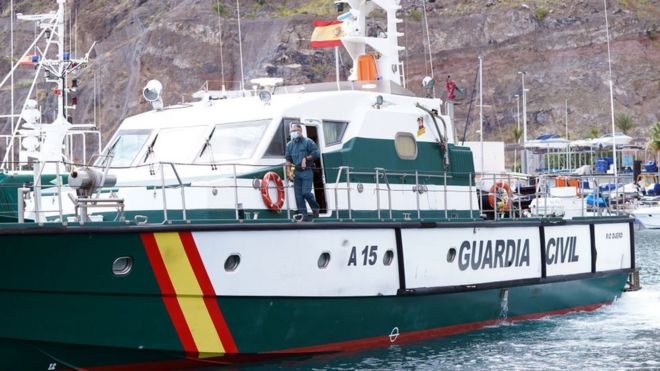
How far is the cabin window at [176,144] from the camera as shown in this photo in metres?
13.7

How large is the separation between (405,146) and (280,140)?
7.28 feet

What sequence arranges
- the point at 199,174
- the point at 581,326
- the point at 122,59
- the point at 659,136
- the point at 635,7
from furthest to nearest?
1. the point at 635,7
2. the point at 122,59
3. the point at 659,136
4. the point at 581,326
5. the point at 199,174

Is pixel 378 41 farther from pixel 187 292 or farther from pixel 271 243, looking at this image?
pixel 187 292

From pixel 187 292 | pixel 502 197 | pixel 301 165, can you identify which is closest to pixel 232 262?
pixel 187 292

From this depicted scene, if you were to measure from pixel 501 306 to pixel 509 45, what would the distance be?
220 feet

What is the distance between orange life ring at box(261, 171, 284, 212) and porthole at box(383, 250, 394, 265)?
5.21 ft

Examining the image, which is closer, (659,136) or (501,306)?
(501,306)

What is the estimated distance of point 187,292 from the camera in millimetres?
11742

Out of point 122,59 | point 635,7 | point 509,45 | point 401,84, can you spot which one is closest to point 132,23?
point 122,59

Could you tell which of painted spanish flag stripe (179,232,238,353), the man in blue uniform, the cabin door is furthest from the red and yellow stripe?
the cabin door

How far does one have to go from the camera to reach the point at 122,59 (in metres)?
76.5

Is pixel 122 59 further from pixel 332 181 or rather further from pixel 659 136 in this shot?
pixel 332 181

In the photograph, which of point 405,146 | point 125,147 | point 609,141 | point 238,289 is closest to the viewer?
point 238,289

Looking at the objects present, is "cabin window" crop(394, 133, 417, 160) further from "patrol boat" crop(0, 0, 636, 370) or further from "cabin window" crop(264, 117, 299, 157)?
"cabin window" crop(264, 117, 299, 157)
